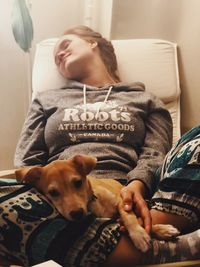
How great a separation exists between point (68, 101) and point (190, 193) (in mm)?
787

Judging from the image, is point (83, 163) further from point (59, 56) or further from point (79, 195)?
point (59, 56)

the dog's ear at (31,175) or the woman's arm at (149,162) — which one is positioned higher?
the dog's ear at (31,175)

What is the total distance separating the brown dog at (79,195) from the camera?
96 centimetres

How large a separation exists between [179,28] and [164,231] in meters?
1.25

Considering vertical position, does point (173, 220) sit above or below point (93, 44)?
below

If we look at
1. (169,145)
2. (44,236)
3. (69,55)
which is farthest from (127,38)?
(44,236)

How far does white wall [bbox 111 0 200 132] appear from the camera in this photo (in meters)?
1.89

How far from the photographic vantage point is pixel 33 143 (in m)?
1.54

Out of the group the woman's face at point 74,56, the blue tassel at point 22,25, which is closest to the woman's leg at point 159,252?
the woman's face at point 74,56

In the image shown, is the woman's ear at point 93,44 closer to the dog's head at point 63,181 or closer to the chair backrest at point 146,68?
the chair backrest at point 146,68

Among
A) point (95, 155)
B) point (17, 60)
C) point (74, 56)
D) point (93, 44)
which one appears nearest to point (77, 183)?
point (95, 155)

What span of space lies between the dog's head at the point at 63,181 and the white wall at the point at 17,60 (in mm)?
1256

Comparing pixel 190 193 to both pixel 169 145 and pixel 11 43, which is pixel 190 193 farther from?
pixel 11 43

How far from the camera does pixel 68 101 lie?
159 centimetres
